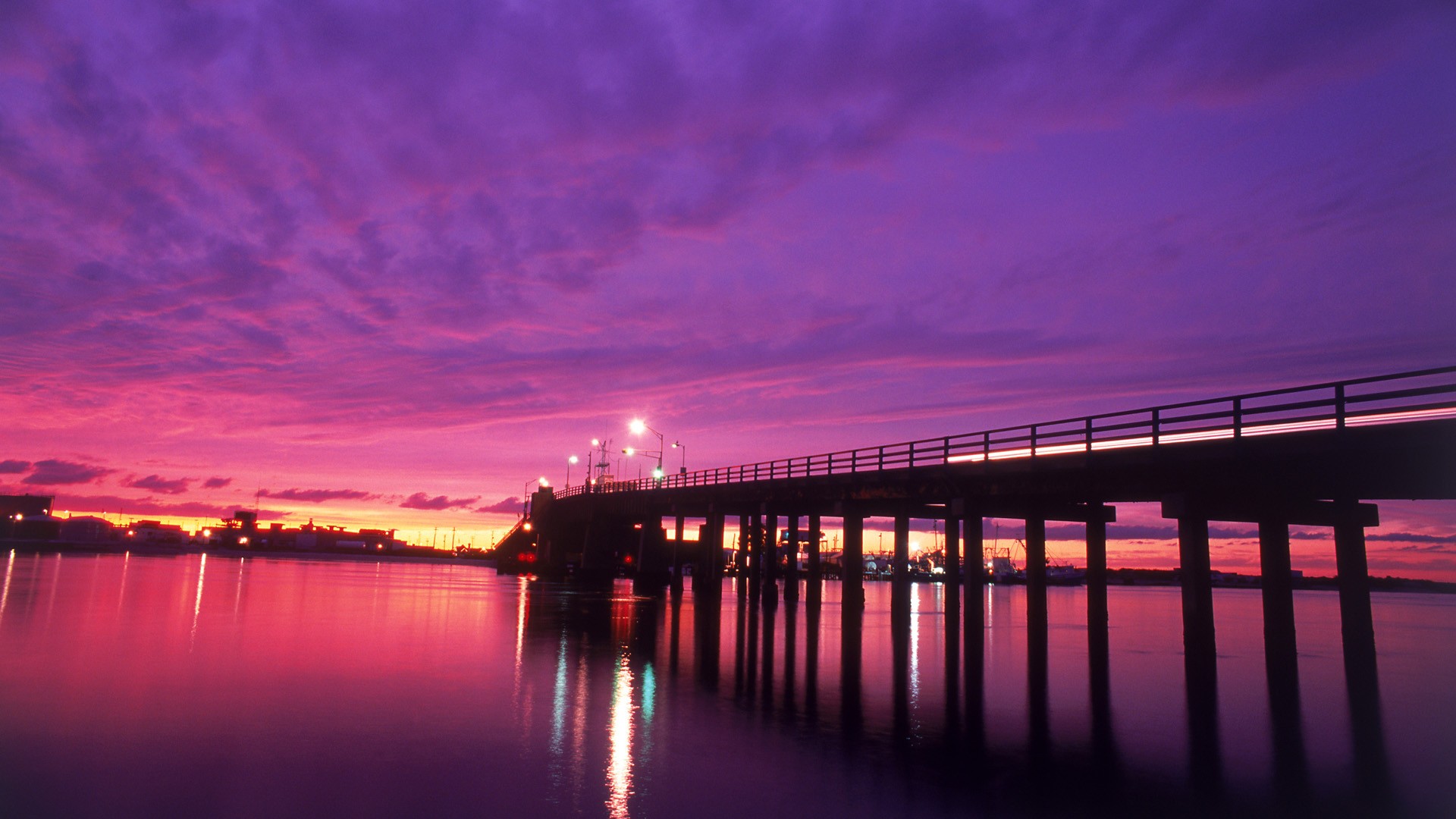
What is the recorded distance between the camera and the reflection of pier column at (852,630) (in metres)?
16.0

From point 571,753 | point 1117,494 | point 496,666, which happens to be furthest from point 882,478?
point 571,753

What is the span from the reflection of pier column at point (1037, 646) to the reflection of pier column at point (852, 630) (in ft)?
9.70

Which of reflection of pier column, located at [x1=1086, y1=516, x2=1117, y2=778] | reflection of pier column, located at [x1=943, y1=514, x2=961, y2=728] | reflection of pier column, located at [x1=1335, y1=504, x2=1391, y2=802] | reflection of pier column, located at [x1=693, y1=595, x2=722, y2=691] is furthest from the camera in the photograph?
reflection of pier column, located at [x1=1335, y1=504, x2=1391, y2=802]

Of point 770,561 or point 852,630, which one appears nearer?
point 852,630

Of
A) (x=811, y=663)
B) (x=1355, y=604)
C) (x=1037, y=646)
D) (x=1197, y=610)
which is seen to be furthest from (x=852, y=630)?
(x=1355, y=604)

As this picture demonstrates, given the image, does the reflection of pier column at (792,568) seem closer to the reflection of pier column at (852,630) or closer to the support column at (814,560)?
the support column at (814,560)

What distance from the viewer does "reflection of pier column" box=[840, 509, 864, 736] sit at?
16.0m

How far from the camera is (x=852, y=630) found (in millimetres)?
33906

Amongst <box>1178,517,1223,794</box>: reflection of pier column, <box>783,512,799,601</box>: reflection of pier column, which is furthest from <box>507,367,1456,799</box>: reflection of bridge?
<box>783,512,799,601</box>: reflection of pier column

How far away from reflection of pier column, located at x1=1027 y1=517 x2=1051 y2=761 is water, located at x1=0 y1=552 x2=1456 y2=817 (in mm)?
130

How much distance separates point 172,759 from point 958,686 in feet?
49.7

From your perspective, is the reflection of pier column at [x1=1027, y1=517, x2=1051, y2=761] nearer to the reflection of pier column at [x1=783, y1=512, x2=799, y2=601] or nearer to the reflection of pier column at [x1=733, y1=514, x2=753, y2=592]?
the reflection of pier column at [x1=783, y1=512, x2=799, y2=601]

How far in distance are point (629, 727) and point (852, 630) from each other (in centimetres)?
2163

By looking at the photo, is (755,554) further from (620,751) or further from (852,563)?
(620,751)
